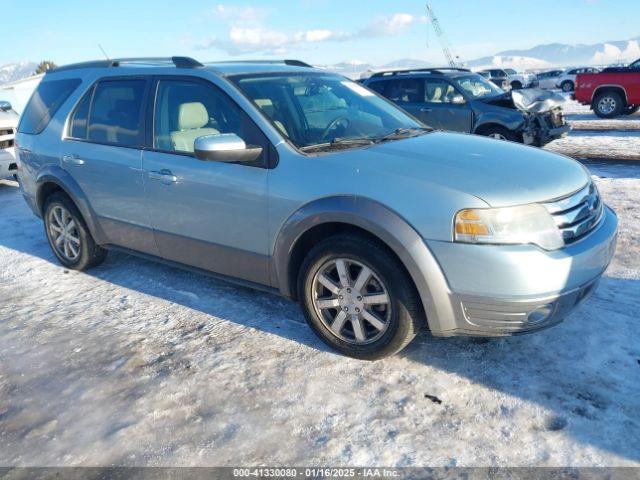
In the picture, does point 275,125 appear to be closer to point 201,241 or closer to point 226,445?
point 201,241

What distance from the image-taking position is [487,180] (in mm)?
2926

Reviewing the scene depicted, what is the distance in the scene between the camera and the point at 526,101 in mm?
9922

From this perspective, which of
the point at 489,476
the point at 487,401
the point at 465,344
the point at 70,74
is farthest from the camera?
the point at 70,74

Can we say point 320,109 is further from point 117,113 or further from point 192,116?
point 117,113

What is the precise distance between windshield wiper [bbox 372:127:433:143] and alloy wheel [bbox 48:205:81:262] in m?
2.99

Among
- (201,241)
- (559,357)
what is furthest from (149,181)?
(559,357)

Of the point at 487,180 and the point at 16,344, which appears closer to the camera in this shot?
the point at 487,180

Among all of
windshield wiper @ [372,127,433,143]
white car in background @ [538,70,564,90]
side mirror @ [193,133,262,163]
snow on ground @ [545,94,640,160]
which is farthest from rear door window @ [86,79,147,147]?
white car in background @ [538,70,564,90]

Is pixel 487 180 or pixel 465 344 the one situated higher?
pixel 487 180

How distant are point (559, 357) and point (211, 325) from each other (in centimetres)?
232

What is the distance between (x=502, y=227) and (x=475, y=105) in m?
7.81

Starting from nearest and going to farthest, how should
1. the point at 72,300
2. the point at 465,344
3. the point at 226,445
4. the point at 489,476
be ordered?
1. the point at 489,476
2. the point at 226,445
3. the point at 465,344
4. the point at 72,300

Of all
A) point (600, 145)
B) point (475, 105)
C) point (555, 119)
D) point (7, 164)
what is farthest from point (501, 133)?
point (7, 164)

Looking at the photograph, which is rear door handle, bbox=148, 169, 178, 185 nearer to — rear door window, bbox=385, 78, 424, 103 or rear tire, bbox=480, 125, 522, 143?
rear tire, bbox=480, 125, 522, 143
